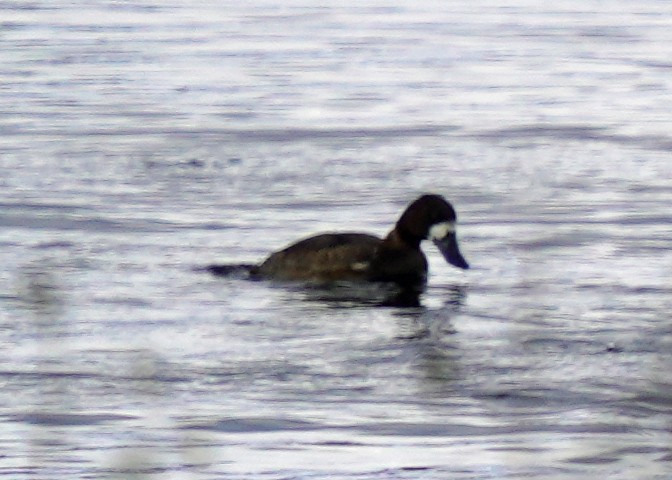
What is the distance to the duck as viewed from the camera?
43.4 ft

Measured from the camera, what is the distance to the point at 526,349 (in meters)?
10.7

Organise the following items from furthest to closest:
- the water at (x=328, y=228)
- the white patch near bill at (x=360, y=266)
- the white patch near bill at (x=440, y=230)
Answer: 1. the white patch near bill at (x=440, y=230)
2. the white patch near bill at (x=360, y=266)
3. the water at (x=328, y=228)

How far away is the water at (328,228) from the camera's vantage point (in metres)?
8.27

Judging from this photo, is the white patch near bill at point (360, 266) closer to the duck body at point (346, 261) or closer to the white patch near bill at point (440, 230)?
the duck body at point (346, 261)

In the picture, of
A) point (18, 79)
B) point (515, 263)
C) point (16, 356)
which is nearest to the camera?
point (16, 356)

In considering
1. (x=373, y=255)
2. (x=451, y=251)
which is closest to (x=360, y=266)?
(x=373, y=255)

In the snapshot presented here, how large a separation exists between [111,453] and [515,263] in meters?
5.85

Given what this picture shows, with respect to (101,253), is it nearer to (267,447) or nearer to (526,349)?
(526,349)

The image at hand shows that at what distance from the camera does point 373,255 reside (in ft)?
44.3

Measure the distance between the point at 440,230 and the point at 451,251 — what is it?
0.20 metres

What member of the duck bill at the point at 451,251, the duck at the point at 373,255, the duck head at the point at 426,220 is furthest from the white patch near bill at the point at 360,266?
the duck bill at the point at 451,251

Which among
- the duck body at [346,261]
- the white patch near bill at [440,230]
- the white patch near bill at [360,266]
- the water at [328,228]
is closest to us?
the water at [328,228]

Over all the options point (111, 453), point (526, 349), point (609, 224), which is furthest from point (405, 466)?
point (609, 224)

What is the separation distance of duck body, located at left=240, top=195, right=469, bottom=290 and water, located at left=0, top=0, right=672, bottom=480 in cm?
17
